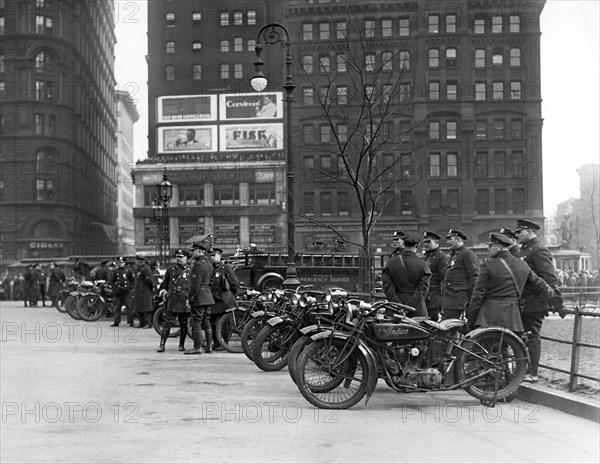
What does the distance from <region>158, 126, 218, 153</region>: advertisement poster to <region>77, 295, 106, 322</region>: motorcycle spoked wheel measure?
57.5 metres

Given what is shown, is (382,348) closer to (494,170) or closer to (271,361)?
(271,361)

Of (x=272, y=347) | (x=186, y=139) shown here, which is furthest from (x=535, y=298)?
(x=186, y=139)

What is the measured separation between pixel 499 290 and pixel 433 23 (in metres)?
66.6

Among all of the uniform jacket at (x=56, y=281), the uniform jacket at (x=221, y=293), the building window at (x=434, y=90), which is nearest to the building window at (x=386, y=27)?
the building window at (x=434, y=90)

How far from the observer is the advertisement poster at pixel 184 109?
8169 centimetres

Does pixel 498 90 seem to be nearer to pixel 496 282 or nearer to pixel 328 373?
pixel 496 282

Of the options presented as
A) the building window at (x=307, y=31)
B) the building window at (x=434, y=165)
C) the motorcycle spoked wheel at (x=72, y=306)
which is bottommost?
the motorcycle spoked wheel at (x=72, y=306)

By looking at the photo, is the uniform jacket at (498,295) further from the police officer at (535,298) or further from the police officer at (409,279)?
the police officer at (409,279)

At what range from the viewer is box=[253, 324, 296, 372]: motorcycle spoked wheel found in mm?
12500

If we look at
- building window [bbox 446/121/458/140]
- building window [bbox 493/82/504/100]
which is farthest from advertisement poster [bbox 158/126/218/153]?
building window [bbox 493/82/504/100]

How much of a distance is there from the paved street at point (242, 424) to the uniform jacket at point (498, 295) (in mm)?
1004

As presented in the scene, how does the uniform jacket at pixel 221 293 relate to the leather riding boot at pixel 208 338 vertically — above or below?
above

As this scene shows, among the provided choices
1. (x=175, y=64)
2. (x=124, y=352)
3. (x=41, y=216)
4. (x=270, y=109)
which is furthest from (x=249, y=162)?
(x=124, y=352)

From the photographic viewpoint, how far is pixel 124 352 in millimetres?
15906
